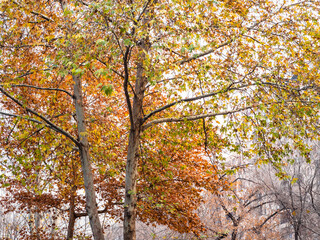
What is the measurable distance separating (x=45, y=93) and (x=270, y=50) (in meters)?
6.98

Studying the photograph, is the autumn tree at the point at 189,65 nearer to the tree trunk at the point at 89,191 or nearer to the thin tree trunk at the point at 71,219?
the tree trunk at the point at 89,191

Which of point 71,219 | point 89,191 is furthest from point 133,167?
point 71,219

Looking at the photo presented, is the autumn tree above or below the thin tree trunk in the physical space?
above

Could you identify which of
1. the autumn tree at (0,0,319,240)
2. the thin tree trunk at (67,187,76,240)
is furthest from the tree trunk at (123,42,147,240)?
the thin tree trunk at (67,187,76,240)

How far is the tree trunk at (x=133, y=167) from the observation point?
7.63 metres

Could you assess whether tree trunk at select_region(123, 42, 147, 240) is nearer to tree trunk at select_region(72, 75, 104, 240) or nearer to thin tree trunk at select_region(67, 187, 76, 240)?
tree trunk at select_region(72, 75, 104, 240)

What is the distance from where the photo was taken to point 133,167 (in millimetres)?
7930

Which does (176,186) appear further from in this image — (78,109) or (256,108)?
(256,108)

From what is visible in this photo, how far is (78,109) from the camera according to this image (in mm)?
9164

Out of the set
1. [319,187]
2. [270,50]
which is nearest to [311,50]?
[270,50]

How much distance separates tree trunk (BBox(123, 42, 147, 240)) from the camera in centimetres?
763

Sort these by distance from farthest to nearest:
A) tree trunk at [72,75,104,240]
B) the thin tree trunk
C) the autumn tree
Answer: the thin tree trunk < tree trunk at [72,75,104,240] < the autumn tree

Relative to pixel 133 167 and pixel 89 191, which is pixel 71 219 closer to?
pixel 89 191

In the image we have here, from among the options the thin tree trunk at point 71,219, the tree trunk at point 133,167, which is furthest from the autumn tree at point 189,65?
the thin tree trunk at point 71,219
